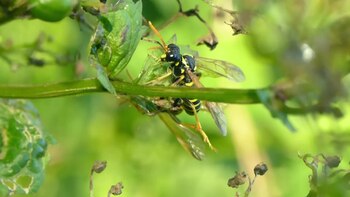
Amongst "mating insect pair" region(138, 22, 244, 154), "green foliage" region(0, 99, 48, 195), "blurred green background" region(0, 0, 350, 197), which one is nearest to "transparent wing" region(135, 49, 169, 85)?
"mating insect pair" region(138, 22, 244, 154)

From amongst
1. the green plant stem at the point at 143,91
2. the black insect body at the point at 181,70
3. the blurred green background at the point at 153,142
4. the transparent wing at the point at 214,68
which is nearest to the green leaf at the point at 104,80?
the green plant stem at the point at 143,91

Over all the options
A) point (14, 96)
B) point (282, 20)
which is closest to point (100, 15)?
point (14, 96)

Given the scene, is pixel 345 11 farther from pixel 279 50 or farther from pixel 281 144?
pixel 281 144

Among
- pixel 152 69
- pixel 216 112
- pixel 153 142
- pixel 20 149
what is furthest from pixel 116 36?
pixel 153 142

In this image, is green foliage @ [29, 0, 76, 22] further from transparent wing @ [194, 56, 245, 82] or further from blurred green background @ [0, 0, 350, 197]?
blurred green background @ [0, 0, 350, 197]

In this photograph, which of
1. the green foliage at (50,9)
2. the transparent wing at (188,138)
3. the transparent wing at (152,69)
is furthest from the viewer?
the transparent wing at (188,138)

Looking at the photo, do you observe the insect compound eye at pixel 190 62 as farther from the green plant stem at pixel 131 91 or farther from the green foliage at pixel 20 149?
the green foliage at pixel 20 149

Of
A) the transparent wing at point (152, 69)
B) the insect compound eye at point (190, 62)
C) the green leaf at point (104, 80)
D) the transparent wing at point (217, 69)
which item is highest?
the green leaf at point (104, 80)
